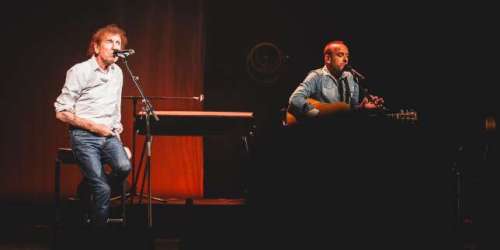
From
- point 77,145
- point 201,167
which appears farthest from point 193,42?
point 77,145

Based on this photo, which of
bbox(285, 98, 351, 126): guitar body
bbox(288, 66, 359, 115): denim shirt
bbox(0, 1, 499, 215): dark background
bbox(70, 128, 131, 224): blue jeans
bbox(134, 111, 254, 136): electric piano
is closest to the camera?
bbox(70, 128, 131, 224): blue jeans

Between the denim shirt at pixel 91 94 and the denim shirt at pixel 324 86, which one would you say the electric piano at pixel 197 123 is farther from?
the denim shirt at pixel 324 86

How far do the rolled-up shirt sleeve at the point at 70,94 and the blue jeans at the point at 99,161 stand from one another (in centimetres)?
20

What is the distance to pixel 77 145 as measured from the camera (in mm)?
4695

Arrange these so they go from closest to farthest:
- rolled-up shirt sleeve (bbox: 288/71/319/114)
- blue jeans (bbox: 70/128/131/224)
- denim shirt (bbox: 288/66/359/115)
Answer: blue jeans (bbox: 70/128/131/224) < rolled-up shirt sleeve (bbox: 288/71/319/114) < denim shirt (bbox: 288/66/359/115)

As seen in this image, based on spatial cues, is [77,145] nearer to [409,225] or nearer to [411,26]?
[409,225]

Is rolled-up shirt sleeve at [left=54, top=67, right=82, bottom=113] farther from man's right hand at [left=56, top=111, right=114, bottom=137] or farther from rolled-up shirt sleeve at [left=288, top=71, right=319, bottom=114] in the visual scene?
rolled-up shirt sleeve at [left=288, top=71, right=319, bottom=114]

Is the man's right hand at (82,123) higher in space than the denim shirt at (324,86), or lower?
lower

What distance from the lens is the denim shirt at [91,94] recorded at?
15.4ft

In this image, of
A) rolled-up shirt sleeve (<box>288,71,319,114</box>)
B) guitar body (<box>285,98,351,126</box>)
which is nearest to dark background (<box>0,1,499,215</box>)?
guitar body (<box>285,98,351,126</box>)

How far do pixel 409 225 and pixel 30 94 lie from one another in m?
4.91

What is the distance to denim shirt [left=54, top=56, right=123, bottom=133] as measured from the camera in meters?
4.70

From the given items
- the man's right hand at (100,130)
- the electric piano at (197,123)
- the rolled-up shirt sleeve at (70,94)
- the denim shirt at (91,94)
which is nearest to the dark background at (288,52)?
the electric piano at (197,123)

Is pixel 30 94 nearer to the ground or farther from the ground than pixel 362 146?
farther from the ground
